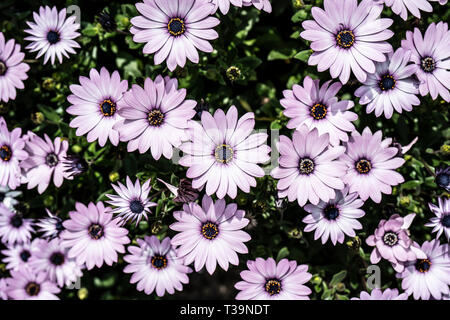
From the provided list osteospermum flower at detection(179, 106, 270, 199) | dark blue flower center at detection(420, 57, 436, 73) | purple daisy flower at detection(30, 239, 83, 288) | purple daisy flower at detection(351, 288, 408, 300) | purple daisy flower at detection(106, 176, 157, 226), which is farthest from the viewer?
purple daisy flower at detection(30, 239, 83, 288)

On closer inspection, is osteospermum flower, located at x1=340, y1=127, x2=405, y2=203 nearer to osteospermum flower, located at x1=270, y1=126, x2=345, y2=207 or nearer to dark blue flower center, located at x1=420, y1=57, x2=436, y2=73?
osteospermum flower, located at x1=270, y1=126, x2=345, y2=207

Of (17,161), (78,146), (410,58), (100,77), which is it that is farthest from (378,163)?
(17,161)

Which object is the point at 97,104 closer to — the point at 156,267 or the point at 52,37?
the point at 52,37

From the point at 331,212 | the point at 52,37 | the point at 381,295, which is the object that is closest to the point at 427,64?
the point at 331,212

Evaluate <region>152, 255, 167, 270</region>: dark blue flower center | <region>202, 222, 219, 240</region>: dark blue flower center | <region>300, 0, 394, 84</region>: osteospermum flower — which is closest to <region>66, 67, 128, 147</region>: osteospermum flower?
<region>202, 222, 219, 240</region>: dark blue flower center

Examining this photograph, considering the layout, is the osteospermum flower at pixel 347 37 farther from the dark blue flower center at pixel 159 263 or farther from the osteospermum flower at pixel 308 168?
the dark blue flower center at pixel 159 263

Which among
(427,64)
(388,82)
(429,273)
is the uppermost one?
(427,64)

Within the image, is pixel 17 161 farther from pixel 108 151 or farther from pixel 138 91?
pixel 138 91
